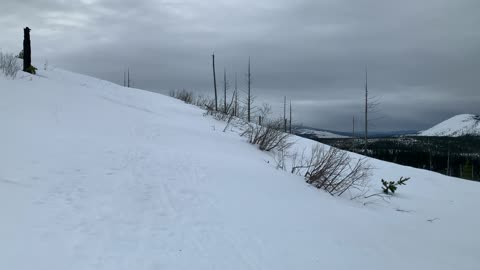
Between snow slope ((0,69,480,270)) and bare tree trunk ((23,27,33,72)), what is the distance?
697 cm

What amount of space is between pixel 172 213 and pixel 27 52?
14.7 meters

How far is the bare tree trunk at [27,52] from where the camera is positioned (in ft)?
46.4

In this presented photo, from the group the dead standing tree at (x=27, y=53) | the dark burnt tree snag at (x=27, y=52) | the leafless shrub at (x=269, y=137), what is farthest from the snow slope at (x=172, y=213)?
the dark burnt tree snag at (x=27, y=52)

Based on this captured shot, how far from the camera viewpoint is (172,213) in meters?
4.13

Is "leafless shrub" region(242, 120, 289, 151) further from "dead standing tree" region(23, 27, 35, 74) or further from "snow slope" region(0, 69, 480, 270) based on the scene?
"dead standing tree" region(23, 27, 35, 74)

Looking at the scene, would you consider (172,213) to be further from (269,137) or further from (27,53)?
(27,53)

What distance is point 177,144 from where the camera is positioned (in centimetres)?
785

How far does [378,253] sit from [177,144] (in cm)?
492

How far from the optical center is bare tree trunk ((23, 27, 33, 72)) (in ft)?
46.4

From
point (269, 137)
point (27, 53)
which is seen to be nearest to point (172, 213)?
point (269, 137)

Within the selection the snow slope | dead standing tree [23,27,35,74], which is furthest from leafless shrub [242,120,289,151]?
dead standing tree [23,27,35,74]

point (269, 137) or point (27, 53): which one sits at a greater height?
point (27, 53)

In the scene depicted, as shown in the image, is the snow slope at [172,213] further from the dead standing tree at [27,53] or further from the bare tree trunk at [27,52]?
the bare tree trunk at [27,52]

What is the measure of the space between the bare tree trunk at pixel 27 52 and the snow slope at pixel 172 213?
6966 mm
